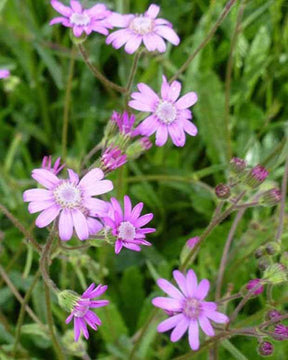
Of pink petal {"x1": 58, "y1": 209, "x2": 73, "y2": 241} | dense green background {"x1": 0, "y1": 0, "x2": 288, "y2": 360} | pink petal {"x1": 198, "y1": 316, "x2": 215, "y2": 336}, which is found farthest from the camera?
dense green background {"x1": 0, "y1": 0, "x2": 288, "y2": 360}

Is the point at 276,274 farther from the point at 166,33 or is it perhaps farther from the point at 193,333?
the point at 166,33

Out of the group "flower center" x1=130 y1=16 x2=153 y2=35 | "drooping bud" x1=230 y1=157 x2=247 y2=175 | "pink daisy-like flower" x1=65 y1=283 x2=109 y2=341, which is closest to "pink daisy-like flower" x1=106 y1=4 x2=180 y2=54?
"flower center" x1=130 y1=16 x2=153 y2=35

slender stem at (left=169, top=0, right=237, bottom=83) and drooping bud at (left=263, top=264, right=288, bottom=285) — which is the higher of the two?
slender stem at (left=169, top=0, right=237, bottom=83)

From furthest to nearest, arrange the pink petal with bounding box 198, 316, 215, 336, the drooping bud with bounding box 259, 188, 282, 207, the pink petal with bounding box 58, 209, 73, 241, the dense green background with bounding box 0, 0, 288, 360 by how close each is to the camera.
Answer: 1. the dense green background with bounding box 0, 0, 288, 360
2. the drooping bud with bounding box 259, 188, 282, 207
3. the pink petal with bounding box 198, 316, 215, 336
4. the pink petal with bounding box 58, 209, 73, 241

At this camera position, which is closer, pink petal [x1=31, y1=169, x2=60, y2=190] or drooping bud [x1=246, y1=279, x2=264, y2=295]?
pink petal [x1=31, y1=169, x2=60, y2=190]

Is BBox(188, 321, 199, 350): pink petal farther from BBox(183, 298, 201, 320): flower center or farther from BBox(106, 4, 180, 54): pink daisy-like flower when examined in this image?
BBox(106, 4, 180, 54): pink daisy-like flower

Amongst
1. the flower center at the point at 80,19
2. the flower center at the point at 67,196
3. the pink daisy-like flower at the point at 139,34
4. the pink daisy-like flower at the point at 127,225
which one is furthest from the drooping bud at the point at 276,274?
the flower center at the point at 80,19

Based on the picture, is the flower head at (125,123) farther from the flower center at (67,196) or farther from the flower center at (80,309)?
the flower center at (80,309)

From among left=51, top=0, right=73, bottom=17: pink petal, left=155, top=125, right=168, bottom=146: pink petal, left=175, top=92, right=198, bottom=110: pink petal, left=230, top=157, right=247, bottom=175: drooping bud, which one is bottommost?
left=230, top=157, right=247, bottom=175: drooping bud
